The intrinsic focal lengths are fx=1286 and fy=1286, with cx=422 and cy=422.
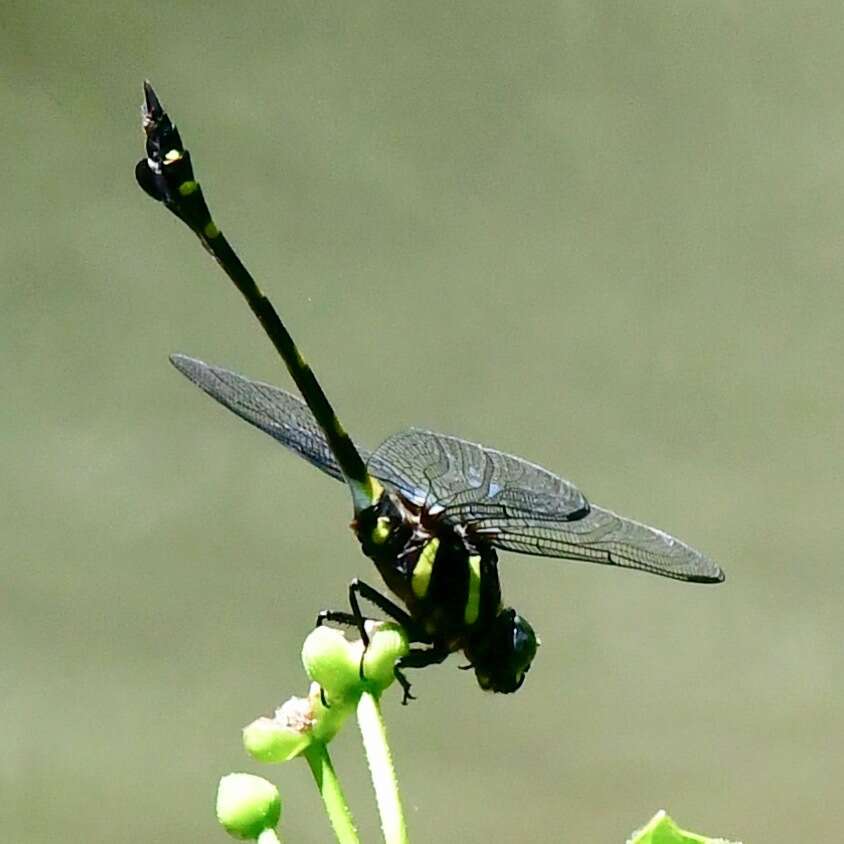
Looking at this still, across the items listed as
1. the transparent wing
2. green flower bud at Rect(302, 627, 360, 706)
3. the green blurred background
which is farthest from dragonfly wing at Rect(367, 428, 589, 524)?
the green blurred background

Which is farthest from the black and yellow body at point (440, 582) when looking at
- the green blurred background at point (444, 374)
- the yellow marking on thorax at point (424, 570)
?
the green blurred background at point (444, 374)

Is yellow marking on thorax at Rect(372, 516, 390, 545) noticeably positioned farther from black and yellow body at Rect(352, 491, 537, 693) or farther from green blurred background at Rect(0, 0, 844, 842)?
green blurred background at Rect(0, 0, 844, 842)

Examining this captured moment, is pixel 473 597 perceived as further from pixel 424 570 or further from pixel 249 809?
pixel 249 809

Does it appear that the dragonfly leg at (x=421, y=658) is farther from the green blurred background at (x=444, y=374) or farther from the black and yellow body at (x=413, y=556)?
the green blurred background at (x=444, y=374)

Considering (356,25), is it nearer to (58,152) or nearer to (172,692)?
(58,152)

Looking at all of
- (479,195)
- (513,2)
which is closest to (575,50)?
(513,2)

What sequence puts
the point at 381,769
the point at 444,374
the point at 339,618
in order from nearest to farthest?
the point at 381,769 → the point at 339,618 → the point at 444,374

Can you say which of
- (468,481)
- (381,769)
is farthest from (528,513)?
(381,769)
